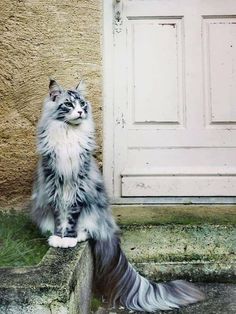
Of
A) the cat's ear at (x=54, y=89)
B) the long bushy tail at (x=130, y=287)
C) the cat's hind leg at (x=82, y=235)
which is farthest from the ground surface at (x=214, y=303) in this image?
the cat's ear at (x=54, y=89)

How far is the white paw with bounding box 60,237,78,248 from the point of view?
253cm

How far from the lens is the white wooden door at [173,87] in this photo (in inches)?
146

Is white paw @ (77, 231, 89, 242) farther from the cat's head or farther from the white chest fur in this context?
the cat's head

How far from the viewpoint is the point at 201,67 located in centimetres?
374

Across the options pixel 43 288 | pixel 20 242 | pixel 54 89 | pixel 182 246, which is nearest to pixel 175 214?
pixel 182 246

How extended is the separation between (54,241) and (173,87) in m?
1.78

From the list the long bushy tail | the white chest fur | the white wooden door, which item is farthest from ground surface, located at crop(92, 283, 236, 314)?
the white wooden door

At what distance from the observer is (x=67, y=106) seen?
269 cm

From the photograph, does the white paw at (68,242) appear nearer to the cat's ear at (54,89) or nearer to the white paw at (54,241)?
the white paw at (54,241)

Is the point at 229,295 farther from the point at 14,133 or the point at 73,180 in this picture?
the point at 14,133

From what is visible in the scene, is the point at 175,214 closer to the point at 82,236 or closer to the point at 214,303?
the point at 214,303

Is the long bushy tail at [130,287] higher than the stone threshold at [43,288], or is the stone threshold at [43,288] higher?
the stone threshold at [43,288]

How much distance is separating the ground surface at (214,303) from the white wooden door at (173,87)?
1127 mm

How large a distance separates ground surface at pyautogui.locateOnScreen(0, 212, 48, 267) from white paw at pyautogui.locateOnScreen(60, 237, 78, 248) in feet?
0.46
